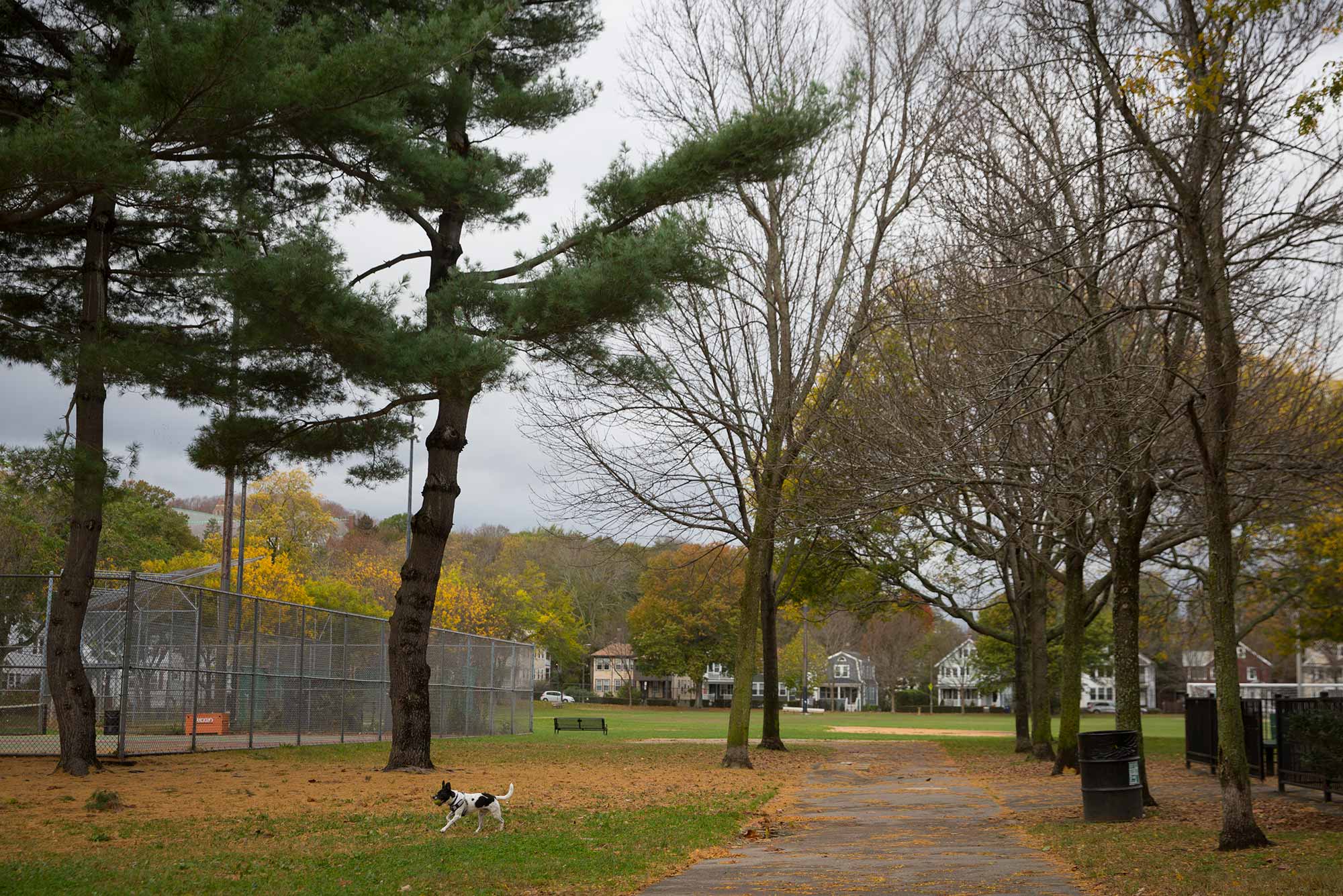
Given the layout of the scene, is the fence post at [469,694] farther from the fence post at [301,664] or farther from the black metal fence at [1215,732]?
the black metal fence at [1215,732]

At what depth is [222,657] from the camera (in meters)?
22.7

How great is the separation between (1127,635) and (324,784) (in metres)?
11.0

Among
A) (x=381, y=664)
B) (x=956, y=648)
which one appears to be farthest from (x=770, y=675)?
(x=956, y=648)

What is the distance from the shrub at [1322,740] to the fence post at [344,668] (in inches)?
795

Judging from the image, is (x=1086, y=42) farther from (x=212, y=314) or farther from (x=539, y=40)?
(x=212, y=314)

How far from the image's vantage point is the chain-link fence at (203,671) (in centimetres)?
1997

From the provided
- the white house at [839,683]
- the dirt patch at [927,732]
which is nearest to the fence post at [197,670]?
the dirt patch at [927,732]

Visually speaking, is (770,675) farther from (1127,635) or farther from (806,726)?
(806,726)

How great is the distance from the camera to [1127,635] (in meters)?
13.6

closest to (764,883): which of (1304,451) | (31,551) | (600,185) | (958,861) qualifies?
(958,861)

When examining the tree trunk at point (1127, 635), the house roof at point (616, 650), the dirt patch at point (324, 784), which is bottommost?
the house roof at point (616, 650)

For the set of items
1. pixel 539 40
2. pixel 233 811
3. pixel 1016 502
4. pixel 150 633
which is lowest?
pixel 233 811

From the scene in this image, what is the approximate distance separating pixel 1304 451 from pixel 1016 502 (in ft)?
14.7

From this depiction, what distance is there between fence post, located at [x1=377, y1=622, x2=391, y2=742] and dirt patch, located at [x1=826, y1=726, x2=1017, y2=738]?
21.2 metres
